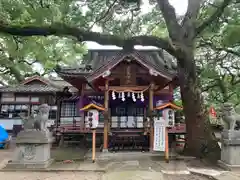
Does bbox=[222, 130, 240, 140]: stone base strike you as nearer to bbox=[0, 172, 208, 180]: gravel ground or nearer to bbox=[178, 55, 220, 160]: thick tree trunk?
bbox=[178, 55, 220, 160]: thick tree trunk

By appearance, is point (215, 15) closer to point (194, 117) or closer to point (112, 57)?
point (194, 117)

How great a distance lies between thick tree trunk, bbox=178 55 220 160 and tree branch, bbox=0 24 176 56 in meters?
1.17

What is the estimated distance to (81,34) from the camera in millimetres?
9164

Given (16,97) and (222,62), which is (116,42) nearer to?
(222,62)

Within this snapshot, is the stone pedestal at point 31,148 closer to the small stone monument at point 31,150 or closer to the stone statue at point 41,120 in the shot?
the small stone monument at point 31,150

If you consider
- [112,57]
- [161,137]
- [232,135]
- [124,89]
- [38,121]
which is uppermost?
[112,57]

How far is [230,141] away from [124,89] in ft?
18.4

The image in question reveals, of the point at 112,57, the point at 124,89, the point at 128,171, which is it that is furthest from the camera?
the point at 112,57

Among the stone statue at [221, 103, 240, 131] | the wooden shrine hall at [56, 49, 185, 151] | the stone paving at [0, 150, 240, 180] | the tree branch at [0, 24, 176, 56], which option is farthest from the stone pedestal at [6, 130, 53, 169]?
the stone statue at [221, 103, 240, 131]

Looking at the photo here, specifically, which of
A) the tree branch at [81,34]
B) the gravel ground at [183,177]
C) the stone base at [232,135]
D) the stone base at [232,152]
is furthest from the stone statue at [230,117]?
the tree branch at [81,34]

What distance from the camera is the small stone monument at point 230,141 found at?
332 inches

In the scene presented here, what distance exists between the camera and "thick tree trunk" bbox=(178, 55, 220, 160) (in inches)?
393

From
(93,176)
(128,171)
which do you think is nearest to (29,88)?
(93,176)

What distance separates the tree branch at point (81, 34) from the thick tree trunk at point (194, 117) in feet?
3.85
